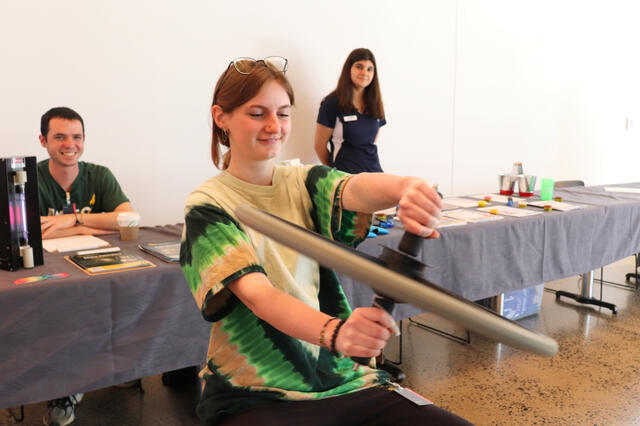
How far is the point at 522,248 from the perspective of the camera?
8.77 ft

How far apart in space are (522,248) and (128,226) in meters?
1.85

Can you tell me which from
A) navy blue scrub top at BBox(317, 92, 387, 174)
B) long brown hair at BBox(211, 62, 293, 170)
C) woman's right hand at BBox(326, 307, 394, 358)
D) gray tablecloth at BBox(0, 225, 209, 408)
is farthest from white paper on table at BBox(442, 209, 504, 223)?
woman's right hand at BBox(326, 307, 394, 358)

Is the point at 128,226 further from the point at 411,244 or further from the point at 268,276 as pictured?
the point at 411,244

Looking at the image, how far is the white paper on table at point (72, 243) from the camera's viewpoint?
1979 millimetres

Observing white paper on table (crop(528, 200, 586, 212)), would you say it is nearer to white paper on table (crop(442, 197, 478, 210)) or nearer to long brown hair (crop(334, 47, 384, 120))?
white paper on table (crop(442, 197, 478, 210))

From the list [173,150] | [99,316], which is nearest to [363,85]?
[173,150]

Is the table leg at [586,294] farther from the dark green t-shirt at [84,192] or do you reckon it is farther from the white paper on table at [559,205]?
the dark green t-shirt at [84,192]

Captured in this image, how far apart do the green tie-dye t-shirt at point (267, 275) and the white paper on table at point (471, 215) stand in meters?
1.59

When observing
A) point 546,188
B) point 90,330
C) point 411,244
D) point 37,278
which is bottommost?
point 90,330

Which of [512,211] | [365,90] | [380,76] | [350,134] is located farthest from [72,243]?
[380,76]

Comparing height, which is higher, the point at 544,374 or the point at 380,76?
the point at 380,76

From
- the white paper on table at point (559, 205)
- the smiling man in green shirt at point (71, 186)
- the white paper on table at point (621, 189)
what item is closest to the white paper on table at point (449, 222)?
the white paper on table at point (559, 205)

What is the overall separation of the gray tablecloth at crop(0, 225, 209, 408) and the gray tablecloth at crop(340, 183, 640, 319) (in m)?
0.65

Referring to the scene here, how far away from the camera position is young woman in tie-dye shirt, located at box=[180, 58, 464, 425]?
98cm
